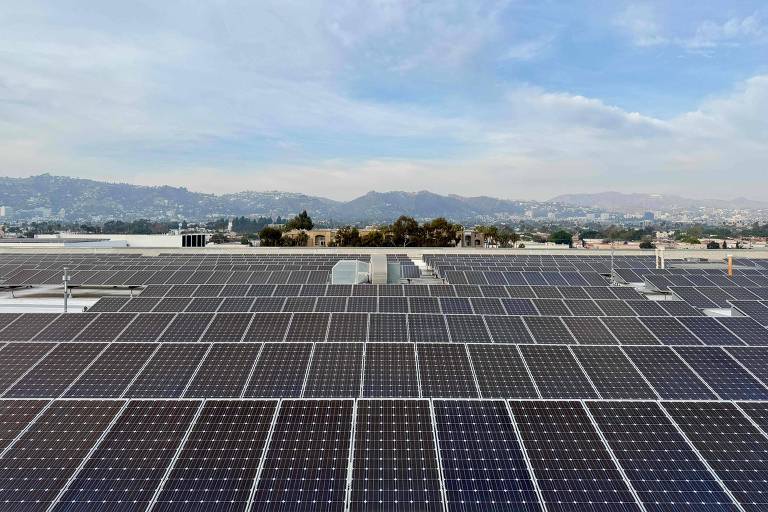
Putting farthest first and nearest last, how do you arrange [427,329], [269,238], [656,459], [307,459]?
[269,238] < [427,329] < [656,459] < [307,459]

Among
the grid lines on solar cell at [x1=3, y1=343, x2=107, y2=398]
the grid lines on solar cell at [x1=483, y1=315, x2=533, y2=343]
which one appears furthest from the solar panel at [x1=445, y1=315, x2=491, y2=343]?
the grid lines on solar cell at [x1=3, y1=343, x2=107, y2=398]

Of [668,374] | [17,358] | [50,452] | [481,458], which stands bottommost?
[481,458]

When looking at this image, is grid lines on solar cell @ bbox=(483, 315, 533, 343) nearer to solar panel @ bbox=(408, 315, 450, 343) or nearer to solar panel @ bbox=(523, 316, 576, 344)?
solar panel @ bbox=(523, 316, 576, 344)

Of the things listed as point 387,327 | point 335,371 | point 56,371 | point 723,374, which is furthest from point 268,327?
point 723,374

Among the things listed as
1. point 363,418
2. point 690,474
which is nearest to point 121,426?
point 363,418

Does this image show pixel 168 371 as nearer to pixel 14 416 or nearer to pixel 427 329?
pixel 14 416

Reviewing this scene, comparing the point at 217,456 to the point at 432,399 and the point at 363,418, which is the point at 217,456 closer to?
the point at 363,418
